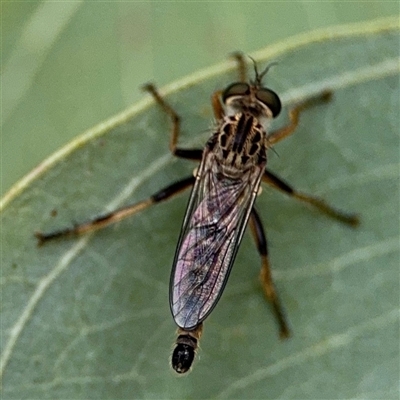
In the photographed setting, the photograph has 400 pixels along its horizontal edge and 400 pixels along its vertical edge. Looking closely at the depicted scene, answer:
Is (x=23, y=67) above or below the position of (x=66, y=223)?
above

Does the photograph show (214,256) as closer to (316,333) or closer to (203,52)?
(316,333)

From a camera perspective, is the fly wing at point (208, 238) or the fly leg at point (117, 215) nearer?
the fly wing at point (208, 238)

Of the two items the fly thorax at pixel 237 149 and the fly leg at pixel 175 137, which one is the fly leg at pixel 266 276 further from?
the fly leg at pixel 175 137

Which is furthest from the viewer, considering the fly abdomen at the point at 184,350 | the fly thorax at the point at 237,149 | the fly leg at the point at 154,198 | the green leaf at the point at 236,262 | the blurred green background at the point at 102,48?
the blurred green background at the point at 102,48

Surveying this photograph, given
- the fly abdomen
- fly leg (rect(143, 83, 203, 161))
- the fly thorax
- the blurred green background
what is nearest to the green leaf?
fly leg (rect(143, 83, 203, 161))

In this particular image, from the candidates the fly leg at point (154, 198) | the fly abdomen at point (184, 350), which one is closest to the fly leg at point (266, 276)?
the fly leg at point (154, 198)

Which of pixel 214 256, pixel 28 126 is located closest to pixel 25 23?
pixel 28 126

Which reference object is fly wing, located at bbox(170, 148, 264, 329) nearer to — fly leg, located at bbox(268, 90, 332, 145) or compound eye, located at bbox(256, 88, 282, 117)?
fly leg, located at bbox(268, 90, 332, 145)

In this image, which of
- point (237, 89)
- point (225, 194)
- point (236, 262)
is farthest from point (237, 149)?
point (236, 262)
